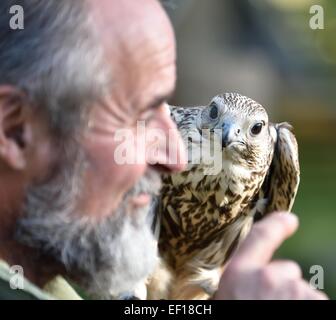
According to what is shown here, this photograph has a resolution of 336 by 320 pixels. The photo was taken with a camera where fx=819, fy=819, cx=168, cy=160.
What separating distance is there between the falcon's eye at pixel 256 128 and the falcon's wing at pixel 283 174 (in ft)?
0.39

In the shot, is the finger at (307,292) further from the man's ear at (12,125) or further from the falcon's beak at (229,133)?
the falcon's beak at (229,133)

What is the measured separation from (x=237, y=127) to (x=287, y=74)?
957 millimetres

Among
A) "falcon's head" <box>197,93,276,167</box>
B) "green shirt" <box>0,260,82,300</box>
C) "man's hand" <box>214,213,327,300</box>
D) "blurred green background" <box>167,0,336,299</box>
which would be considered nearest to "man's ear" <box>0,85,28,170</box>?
"green shirt" <box>0,260,82,300</box>

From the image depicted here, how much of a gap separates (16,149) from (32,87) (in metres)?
0.09

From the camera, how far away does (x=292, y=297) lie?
1.05m

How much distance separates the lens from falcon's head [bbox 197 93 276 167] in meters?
1.74

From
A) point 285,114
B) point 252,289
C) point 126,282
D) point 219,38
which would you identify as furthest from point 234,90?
point 252,289

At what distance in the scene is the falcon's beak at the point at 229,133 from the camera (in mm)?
1730

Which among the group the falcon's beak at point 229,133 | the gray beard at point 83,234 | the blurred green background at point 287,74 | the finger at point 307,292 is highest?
the blurred green background at point 287,74

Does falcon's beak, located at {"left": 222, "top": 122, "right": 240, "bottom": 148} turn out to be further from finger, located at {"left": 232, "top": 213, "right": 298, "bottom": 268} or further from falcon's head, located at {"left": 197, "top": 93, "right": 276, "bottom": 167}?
finger, located at {"left": 232, "top": 213, "right": 298, "bottom": 268}

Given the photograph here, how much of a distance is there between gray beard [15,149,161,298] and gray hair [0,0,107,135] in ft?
0.35

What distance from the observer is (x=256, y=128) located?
177cm

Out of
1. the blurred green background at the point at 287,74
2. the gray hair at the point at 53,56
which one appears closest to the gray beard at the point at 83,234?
the gray hair at the point at 53,56

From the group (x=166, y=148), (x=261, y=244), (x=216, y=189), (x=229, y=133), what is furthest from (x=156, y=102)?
(x=216, y=189)
